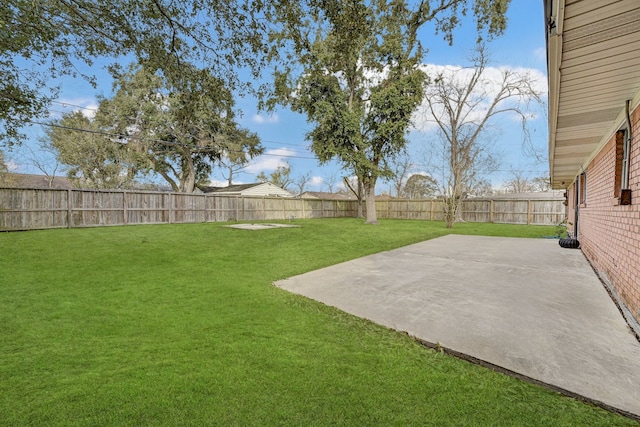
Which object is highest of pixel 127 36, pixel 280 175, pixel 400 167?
pixel 280 175

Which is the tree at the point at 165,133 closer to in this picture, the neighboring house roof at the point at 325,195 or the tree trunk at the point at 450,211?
the tree trunk at the point at 450,211

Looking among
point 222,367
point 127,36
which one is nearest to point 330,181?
point 127,36

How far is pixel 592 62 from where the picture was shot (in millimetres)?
2086

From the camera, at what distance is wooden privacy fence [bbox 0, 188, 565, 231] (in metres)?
9.30

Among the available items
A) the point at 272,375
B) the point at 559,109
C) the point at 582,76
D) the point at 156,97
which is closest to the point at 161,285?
the point at 272,375

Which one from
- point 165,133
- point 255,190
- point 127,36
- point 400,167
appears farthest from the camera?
point 255,190

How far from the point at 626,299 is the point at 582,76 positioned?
245 cm

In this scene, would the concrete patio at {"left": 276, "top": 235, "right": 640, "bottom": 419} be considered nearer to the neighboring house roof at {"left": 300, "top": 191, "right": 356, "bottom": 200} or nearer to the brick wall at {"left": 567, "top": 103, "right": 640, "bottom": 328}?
the brick wall at {"left": 567, "top": 103, "right": 640, "bottom": 328}

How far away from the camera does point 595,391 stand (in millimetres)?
1670

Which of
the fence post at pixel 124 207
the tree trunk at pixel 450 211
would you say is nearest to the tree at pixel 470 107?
the tree trunk at pixel 450 211

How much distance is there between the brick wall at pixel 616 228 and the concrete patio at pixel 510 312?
22 cm

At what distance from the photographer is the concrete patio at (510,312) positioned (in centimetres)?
188

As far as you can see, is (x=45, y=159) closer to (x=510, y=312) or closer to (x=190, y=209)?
(x=190, y=209)

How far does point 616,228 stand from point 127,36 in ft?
26.4
